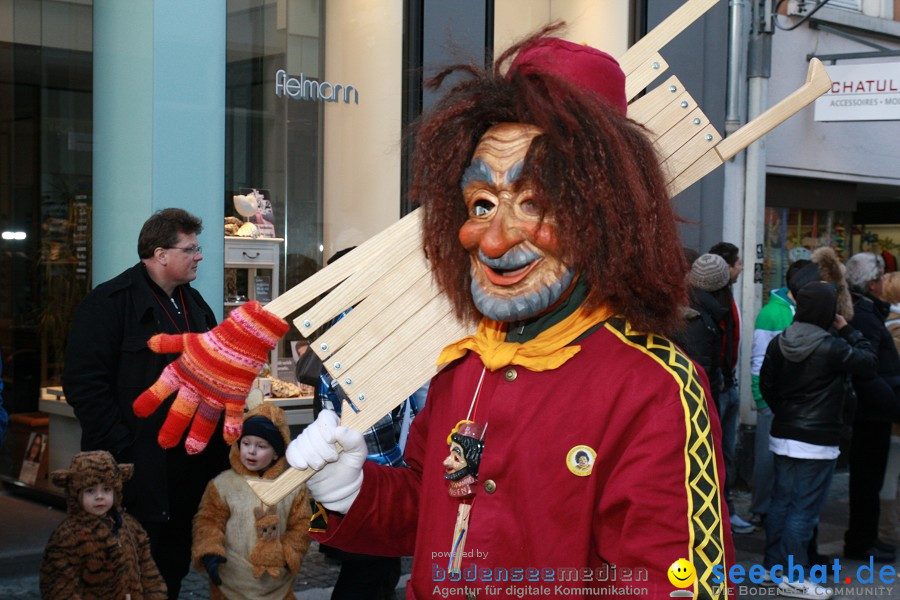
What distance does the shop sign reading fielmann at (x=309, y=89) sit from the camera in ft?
22.0

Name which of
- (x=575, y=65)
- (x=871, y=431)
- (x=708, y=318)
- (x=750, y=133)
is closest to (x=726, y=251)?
(x=708, y=318)

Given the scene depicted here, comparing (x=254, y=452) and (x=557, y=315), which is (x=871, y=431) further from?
(x=557, y=315)

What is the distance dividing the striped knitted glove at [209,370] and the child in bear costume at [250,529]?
1917mm

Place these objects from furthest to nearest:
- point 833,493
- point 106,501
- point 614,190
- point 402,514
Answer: point 833,493, point 106,501, point 402,514, point 614,190

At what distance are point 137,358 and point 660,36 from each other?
2.25 m

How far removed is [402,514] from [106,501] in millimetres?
1855

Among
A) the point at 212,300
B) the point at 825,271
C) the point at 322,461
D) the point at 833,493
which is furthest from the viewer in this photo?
the point at 833,493

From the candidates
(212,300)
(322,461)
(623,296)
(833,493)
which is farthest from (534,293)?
(833,493)

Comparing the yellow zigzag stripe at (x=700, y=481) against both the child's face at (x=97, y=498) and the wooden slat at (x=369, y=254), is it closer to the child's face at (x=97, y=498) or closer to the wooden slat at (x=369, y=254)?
the wooden slat at (x=369, y=254)

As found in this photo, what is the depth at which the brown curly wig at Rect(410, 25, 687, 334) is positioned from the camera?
2125mm

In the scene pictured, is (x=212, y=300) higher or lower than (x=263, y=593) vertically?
higher

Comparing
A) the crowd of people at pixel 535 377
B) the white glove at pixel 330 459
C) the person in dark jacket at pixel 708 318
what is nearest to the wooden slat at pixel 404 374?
the crowd of people at pixel 535 377

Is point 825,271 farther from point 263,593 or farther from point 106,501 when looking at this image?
point 106,501

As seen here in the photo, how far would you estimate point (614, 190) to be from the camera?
214 centimetres
